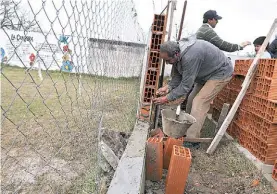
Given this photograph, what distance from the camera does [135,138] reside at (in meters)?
3.54

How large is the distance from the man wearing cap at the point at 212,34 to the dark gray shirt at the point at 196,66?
0.42 metres

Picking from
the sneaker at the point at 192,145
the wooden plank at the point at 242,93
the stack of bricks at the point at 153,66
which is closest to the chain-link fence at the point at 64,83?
the stack of bricks at the point at 153,66

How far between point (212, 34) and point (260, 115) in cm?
187

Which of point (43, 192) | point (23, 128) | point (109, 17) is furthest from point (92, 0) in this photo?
point (23, 128)

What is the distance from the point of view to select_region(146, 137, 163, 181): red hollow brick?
3.40 metres

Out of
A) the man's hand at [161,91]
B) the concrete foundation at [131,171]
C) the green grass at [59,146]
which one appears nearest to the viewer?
the concrete foundation at [131,171]

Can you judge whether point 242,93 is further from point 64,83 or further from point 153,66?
point 64,83

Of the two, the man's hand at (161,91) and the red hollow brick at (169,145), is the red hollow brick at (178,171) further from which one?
the man's hand at (161,91)

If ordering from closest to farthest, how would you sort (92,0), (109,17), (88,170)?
(92,0) < (109,17) < (88,170)

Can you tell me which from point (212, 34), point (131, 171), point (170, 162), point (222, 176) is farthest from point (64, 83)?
point (212, 34)

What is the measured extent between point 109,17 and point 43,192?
2.12 meters

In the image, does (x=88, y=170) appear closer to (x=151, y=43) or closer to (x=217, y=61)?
(x=151, y=43)

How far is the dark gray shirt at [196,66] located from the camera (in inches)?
157

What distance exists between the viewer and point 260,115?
3.95 metres
